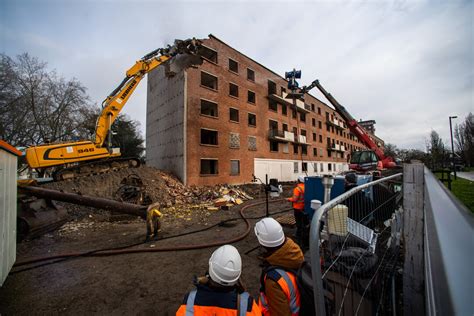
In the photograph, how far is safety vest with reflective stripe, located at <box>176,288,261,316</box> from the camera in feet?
5.60

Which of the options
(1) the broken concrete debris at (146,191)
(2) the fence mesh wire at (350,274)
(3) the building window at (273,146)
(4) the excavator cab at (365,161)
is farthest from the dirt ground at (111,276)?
(3) the building window at (273,146)

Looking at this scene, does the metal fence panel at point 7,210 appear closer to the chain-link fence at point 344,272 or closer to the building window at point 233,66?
the chain-link fence at point 344,272

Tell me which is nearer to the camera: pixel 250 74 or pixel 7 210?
pixel 7 210

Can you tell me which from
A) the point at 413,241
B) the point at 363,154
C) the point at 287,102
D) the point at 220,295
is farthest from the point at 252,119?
the point at 220,295

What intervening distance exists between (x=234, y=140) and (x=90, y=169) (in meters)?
12.2

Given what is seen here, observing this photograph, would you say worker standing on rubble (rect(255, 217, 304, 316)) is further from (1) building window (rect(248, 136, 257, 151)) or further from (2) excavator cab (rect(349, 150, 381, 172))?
(1) building window (rect(248, 136, 257, 151))

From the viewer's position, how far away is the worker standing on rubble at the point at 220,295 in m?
1.71

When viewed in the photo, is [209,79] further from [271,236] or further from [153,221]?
[271,236]

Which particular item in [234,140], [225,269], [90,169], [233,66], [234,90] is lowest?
[225,269]

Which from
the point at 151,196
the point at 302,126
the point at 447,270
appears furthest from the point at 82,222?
the point at 302,126

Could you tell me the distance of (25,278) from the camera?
4039mm

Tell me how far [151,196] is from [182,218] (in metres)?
3.77

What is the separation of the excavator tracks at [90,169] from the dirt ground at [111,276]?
18.8 ft

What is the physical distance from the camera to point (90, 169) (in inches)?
469
